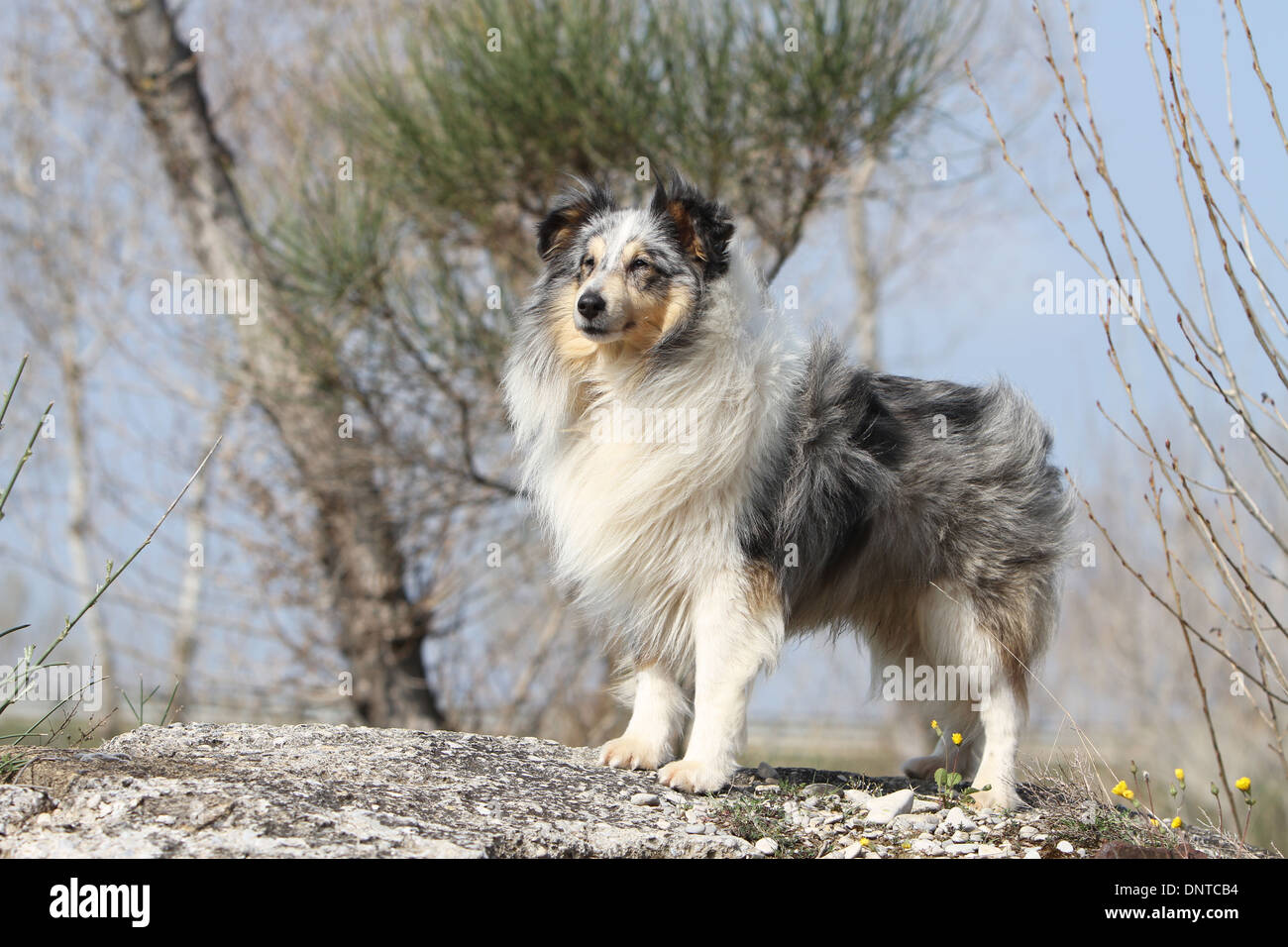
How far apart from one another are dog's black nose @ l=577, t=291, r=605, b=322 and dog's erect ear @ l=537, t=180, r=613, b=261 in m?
0.71

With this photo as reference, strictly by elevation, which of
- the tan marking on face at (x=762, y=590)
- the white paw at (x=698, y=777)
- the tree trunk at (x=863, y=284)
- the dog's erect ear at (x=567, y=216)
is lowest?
the white paw at (x=698, y=777)

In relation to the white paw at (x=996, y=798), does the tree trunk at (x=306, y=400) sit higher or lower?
higher

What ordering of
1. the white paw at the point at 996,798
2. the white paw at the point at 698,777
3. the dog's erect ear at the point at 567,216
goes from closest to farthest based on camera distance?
1. the white paw at the point at 698,777
2. the white paw at the point at 996,798
3. the dog's erect ear at the point at 567,216

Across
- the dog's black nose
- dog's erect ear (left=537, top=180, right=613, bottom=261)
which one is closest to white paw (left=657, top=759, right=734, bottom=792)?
the dog's black nose

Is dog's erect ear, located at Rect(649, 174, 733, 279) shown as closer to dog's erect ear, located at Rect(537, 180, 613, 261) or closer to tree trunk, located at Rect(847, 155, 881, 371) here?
dog's erect ear, located at Rect(537, 180, 613, 261)

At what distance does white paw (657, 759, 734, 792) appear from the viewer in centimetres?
430

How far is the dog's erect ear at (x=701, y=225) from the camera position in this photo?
183 inches

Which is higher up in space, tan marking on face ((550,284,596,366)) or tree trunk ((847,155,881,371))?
tree trunk ((847,155,881,371))

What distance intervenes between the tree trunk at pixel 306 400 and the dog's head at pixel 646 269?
5.92 metres

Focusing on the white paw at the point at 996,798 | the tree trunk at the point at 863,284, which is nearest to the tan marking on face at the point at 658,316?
the white paw at the point at 996,798

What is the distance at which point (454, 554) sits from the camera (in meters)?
11.5

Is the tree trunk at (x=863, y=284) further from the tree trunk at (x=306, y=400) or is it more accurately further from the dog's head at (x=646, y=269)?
the dog's head at (x=646, y=269)

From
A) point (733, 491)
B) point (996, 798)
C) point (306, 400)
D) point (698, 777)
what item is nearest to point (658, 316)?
point (733, 491)
